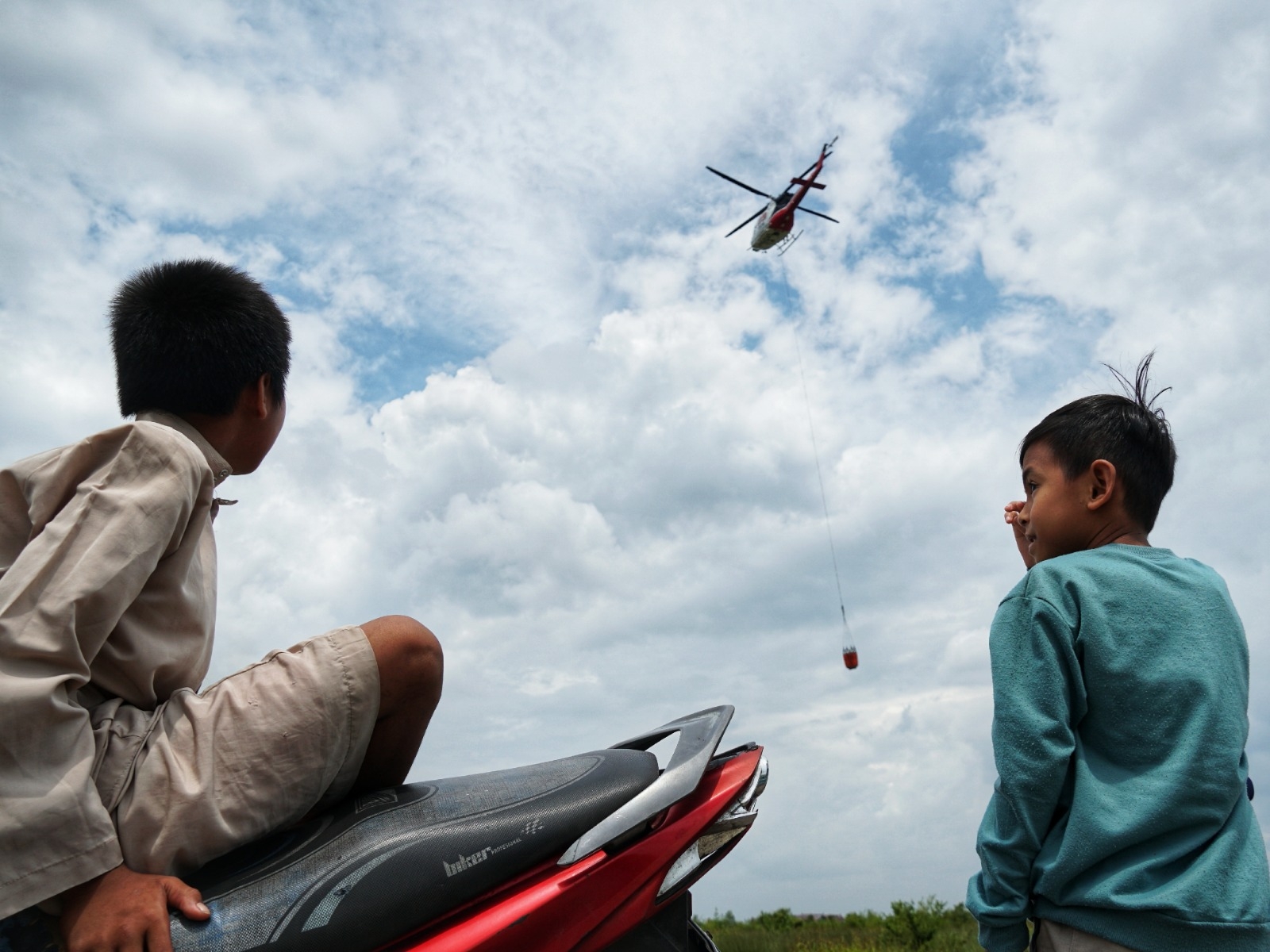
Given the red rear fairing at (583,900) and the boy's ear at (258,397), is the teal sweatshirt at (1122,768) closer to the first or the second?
the red rear fairing at (583,900)

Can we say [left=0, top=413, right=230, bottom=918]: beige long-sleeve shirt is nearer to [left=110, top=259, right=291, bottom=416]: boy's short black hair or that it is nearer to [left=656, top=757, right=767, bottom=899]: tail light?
[left=110, top=259, right=291, bottom=416]: boy's short black hair

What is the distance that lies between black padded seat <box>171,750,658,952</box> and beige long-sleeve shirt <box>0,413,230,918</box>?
236 millimetres

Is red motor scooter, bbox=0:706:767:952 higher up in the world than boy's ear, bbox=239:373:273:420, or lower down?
lower down

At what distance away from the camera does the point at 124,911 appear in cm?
162

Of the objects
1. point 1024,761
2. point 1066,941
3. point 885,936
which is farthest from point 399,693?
point 885,936

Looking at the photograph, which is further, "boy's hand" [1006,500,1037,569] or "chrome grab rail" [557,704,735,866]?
"boy's hand" [1006,500,1037,569]

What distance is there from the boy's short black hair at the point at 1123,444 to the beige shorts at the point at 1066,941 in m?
1.09

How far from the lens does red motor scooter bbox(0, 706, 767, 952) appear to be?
1.70 meters

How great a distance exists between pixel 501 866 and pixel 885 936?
511cm

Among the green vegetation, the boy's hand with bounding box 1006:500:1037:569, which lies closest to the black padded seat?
the boy's hand with bounding box 1006:500:1037:569

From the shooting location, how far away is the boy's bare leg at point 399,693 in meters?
1.94

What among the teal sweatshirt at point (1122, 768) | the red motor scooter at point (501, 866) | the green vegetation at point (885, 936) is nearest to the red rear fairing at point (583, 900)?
the red motor scooter at point (501, 866)

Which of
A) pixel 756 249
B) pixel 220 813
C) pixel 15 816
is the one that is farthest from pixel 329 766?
pixel 756 249

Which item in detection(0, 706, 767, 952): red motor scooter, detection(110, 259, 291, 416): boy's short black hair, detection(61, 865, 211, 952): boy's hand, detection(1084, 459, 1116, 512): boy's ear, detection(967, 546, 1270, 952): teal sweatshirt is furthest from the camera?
detection(1084, 459, 1116, 512): boy's ear
